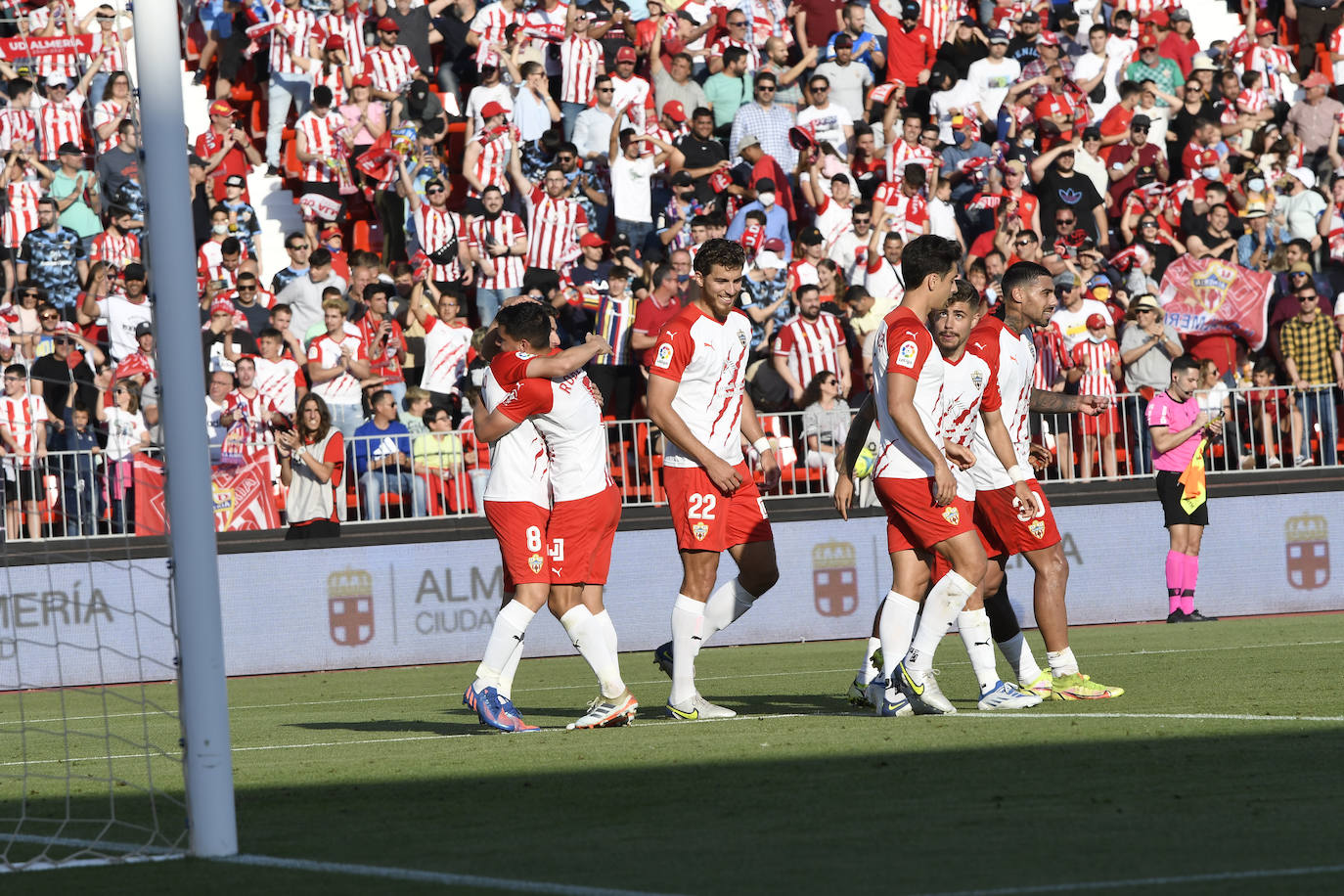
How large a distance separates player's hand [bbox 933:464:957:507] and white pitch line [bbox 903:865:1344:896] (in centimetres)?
410

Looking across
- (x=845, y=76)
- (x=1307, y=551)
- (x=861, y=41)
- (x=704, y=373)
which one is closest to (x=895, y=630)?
(x=704, y=373)

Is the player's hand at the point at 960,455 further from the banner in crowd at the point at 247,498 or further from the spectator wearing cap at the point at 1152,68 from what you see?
the spectator wearing cap at the point at 1152,68

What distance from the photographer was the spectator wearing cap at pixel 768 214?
20156mm

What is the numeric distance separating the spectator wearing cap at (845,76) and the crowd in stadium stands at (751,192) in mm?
35

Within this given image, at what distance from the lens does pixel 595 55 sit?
21750 mm

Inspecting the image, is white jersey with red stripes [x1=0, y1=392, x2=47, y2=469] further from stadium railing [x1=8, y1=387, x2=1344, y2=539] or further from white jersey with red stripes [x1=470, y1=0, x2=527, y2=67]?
white jersey with red stripes [x1=470, y1=0, x2=527, y2=67]

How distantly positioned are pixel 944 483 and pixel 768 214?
1156 cm

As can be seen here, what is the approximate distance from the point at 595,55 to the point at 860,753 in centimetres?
1503

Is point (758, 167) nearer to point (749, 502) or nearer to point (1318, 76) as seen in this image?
point (1318, 76)

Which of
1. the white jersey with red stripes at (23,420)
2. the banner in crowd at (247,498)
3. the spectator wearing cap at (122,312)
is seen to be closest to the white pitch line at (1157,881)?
the spectator wearing cap at (122,312)

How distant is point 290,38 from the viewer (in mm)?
21516

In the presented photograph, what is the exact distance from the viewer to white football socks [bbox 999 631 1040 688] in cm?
1029

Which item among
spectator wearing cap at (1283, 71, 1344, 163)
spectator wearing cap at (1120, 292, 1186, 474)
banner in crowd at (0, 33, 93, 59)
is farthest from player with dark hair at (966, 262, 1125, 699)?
spectator wearing cap at (1283, 71, 1344, 163)

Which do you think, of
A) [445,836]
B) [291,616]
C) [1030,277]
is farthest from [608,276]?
[445,836]
